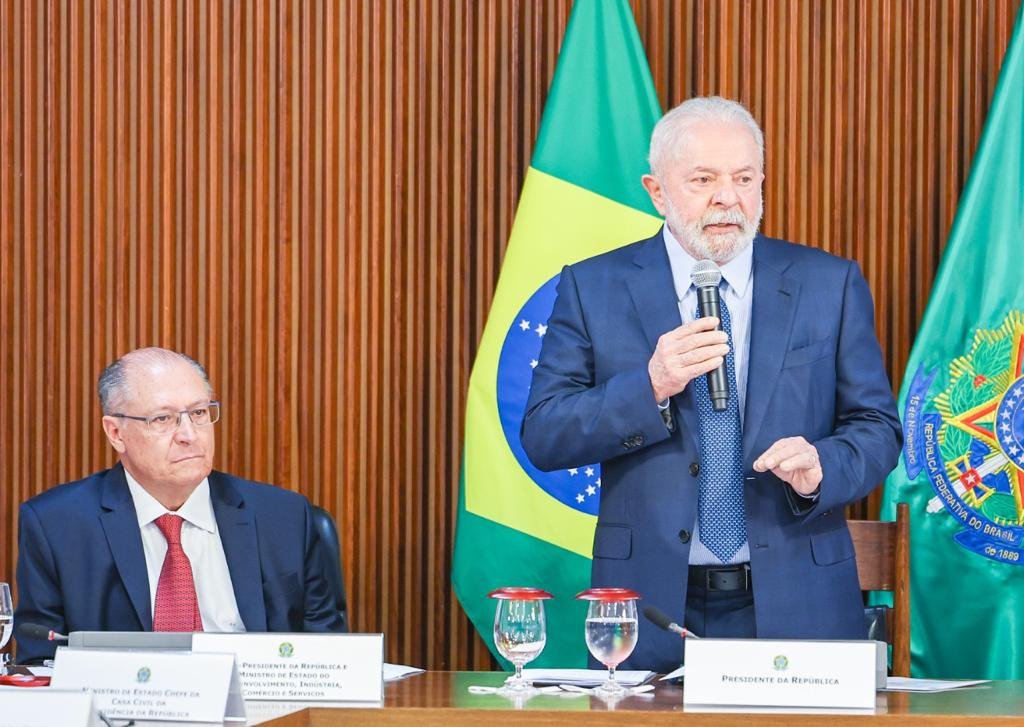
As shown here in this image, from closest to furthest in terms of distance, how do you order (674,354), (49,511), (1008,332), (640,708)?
1. (640,708)
2. (674,354)
3. (49,511)
4. (1008,332)

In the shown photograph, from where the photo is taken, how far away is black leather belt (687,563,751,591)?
246cm

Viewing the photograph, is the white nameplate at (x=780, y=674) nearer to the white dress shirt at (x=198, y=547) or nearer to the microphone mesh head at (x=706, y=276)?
the microphone mesh head at (x=706, y=276)

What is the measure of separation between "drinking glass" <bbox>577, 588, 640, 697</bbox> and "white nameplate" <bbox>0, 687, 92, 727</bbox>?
732 mm

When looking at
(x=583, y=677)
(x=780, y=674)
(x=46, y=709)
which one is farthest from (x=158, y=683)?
(x=780, y=674)

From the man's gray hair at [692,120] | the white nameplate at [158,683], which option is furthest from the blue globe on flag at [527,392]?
the white nameplate at [158,683]

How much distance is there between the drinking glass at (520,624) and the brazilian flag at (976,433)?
1.70 meters

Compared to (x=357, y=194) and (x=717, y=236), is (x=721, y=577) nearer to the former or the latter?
(x=717, y=236)

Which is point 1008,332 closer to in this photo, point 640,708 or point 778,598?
point 778,598

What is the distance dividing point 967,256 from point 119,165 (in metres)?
2.27

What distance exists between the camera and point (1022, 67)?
347cm

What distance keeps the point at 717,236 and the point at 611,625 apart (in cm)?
85

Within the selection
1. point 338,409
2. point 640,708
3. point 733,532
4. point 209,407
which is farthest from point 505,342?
point 640,708

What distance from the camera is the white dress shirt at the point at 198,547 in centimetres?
271

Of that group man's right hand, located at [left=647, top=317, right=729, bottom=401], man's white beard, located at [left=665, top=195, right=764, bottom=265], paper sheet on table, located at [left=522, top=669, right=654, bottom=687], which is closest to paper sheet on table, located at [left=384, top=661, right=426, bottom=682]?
paper sheet on table, located at [left=522, top=669, right=654, bottom=687]
